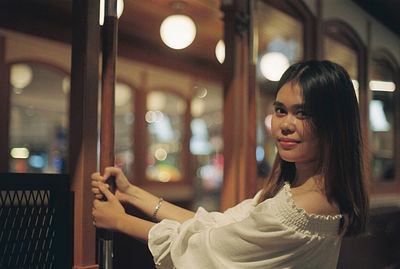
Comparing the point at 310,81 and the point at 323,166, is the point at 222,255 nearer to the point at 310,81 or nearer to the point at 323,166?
the point at 323,166

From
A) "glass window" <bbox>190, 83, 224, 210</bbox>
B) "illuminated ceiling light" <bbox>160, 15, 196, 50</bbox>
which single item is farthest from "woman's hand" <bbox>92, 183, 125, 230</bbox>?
"glass window" <bbox>190, 83, 224, 210</bbox>

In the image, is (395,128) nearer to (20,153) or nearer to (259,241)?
(259,241)

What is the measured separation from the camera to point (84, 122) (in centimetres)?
194

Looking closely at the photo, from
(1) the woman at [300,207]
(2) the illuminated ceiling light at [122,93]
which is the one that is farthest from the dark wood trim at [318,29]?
(2) the illuminated ceiling light at [122,93]

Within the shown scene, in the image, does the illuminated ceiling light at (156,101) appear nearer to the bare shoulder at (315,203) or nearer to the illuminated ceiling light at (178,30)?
the illuminated ceiling light at (178,30)

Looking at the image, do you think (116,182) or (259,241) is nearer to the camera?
(259,241)

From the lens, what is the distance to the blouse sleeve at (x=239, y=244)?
150 cm

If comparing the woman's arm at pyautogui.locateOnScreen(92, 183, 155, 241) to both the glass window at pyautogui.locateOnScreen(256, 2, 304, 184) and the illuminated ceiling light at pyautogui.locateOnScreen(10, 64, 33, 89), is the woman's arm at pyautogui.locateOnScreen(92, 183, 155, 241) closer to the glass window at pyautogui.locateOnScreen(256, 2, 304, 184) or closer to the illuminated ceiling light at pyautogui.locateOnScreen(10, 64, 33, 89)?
the glass window at pyautogui.locateOnScreen(256, 2, 304, 184)

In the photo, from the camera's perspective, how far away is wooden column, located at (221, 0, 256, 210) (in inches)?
120

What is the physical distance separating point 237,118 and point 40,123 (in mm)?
8534

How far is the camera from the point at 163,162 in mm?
9781

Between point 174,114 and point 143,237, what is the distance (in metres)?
8.96

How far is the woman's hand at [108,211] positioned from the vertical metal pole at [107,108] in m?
0.19

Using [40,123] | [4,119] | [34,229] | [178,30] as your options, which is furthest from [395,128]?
[40,123]
